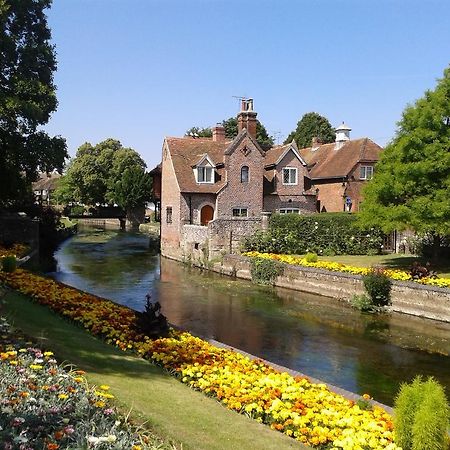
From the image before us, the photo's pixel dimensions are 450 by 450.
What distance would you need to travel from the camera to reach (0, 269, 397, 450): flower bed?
27.2 feet

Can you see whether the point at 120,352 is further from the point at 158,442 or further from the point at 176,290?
the point at 176,290

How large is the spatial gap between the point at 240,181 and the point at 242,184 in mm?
330

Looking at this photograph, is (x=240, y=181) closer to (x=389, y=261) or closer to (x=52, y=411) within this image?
(x=389, y=261)

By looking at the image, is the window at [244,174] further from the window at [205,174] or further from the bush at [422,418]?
the bush at [422,418]

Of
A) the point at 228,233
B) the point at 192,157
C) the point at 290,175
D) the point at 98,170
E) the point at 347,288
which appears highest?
the point at 98,170

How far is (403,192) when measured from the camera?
26.8 meters

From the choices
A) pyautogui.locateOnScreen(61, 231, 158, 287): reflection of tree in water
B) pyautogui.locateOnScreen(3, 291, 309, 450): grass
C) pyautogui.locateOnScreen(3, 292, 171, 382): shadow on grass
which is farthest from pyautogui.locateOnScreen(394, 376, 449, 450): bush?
pyautogui.locateOnScreen(61, 231, 158, 287): reflection of tree in water

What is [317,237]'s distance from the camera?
127 ft

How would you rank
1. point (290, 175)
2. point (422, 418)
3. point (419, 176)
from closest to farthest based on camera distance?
1. point (422, 418)
2. point (419, 176)
3. point (290, 175)

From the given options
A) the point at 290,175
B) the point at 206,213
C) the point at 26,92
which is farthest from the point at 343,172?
the point at 26,92

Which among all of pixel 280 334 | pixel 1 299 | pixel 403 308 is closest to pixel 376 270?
pixel 403 308

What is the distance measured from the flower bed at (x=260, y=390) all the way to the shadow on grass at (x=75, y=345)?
Answer: 522 millimetres

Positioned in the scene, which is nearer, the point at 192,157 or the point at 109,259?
the point at 109,259

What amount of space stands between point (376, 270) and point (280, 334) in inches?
309
